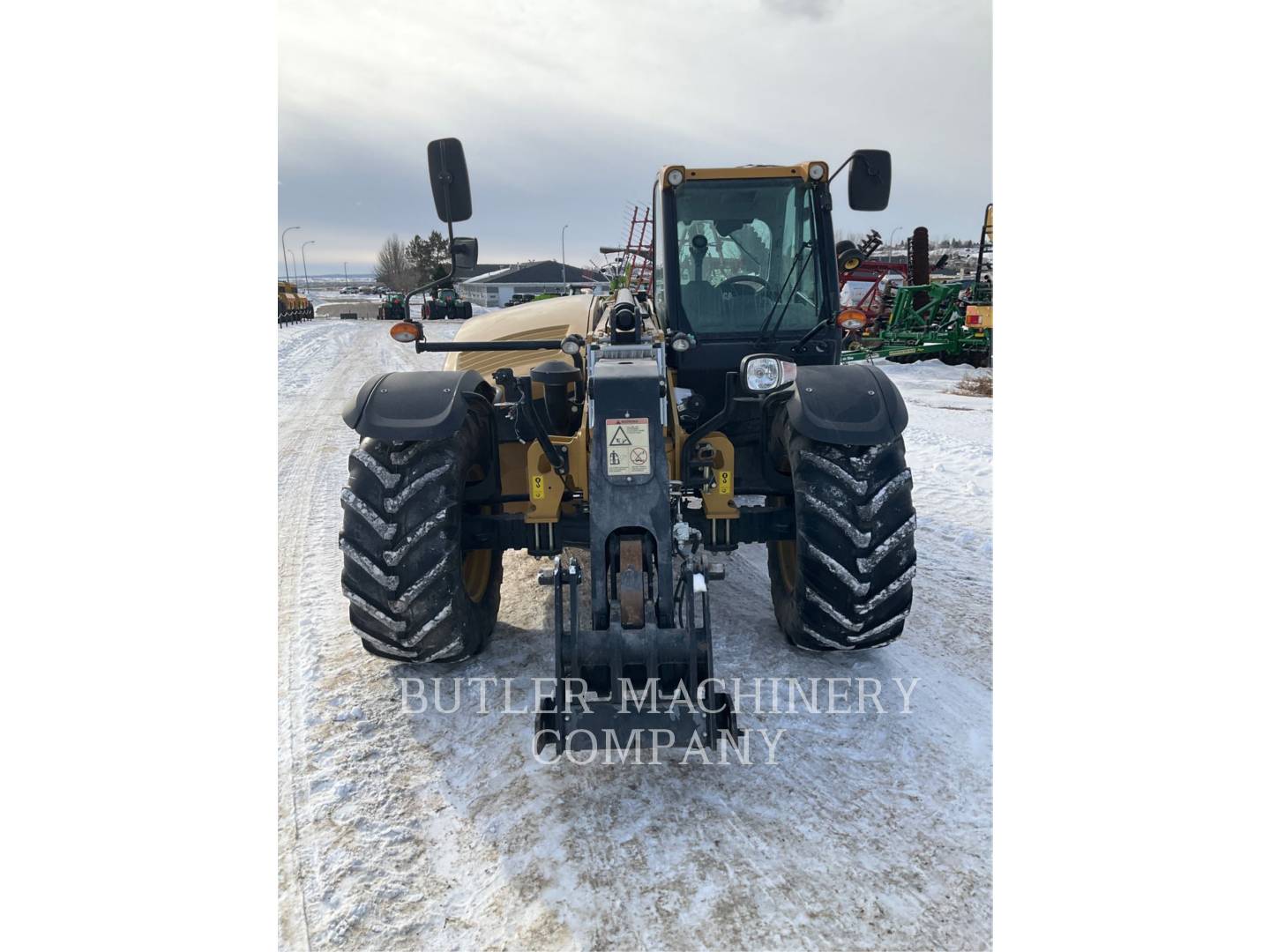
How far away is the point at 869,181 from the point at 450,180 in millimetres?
2285

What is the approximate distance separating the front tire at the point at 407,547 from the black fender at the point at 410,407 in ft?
0.45

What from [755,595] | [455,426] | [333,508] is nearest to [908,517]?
[755,595]

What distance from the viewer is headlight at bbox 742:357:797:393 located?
3.32 meters

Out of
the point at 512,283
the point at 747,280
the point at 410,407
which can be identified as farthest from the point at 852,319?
the point at 512,283

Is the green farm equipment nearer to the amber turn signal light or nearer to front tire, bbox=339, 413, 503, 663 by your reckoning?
the amber turn signal light

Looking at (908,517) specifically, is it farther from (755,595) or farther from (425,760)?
(425,760)

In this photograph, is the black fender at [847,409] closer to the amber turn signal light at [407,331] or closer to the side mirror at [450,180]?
the side mirror at [450,180]

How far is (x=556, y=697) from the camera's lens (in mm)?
2836

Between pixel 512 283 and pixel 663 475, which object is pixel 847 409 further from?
pixel 512 283

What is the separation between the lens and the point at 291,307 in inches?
1555

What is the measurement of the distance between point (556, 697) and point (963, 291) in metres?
18.5

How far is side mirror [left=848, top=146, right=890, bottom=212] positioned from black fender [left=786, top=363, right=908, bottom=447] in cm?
118

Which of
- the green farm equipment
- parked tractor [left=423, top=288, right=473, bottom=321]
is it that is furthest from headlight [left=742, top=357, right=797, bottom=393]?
parked tractor [left=423, top=288, right=473, bottom=321]

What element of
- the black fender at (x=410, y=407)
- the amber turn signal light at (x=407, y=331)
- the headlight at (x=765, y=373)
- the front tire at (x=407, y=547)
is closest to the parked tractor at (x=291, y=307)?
the amber turn signal light at (x=407, y=331)
